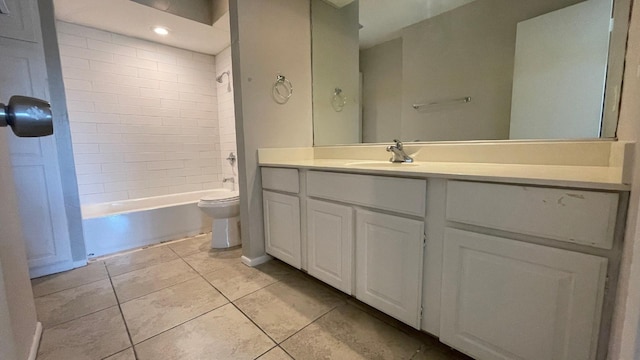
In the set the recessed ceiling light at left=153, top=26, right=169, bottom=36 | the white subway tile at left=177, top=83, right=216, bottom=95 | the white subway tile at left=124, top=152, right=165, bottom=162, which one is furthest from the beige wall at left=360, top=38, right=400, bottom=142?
the white subway tile at left=124, top=152, right=165, bottom=162

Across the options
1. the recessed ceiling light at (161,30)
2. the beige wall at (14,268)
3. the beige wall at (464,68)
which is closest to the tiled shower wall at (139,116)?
the recessed ceiling light at (161,30)

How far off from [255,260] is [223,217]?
0.58 meters

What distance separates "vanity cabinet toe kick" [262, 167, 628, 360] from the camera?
0.73m

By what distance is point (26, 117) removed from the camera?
42 centimetres

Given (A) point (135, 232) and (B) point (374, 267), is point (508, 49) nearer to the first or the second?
(B) point (374, 267)

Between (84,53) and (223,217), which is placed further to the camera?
(84,53)

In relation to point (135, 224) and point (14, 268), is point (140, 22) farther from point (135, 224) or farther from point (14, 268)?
point (14, 268)

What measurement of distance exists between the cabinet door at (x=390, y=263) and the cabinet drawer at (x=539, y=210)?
212 millimetres

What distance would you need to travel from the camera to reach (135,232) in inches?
93.3

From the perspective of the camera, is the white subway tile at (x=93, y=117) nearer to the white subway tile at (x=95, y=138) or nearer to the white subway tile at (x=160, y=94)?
the white subway tile at (x=95, y=138)

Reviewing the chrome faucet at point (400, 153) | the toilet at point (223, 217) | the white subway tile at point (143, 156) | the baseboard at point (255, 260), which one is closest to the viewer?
the chrome faucet at point (400, 153)

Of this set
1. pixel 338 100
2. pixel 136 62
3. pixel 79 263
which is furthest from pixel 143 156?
pixel 338 100

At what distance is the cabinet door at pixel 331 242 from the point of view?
1.37m

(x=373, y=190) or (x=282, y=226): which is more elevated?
(x=373, y=190)
